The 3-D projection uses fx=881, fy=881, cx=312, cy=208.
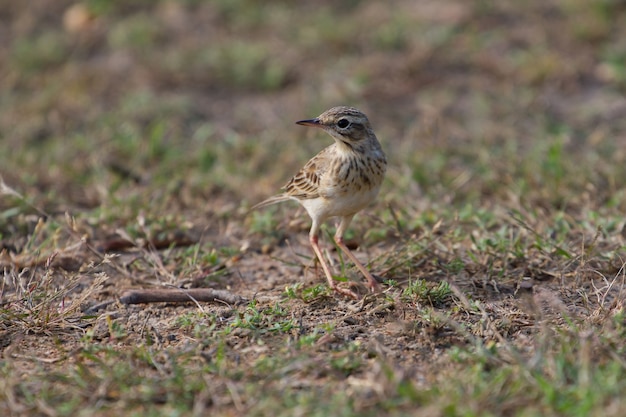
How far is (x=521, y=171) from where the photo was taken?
7094mm

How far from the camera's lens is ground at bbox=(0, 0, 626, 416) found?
4129 mm

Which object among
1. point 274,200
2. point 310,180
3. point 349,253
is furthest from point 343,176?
point 274,200

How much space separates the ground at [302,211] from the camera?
4.13m

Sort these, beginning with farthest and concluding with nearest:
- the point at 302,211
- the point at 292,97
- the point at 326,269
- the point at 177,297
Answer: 1. the point at 292,97
2. the point at 302,211
3. the point at 326,269
4. the point at 177,297

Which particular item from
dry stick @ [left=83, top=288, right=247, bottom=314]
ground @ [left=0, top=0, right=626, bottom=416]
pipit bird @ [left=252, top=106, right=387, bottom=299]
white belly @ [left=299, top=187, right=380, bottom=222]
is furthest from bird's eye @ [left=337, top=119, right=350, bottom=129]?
dry stick @ [left=83, top=288, right=247, bottom=314]

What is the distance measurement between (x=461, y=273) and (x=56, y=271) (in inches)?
103

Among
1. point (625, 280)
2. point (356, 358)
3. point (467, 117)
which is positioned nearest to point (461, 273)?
point (625, 280)

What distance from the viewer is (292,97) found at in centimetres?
906

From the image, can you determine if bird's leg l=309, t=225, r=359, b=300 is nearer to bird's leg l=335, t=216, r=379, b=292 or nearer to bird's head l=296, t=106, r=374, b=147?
bird's leg l=335, t=216, r=379, b=292

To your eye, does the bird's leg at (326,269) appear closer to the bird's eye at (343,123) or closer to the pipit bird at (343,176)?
the pipit bird at (343,176)

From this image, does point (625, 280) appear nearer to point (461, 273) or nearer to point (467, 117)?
point (461, 273)

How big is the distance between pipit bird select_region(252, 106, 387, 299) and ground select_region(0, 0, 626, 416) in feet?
0.71

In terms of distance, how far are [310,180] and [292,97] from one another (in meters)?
3.56

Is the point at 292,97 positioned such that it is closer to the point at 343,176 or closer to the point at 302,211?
the point at 302,211
